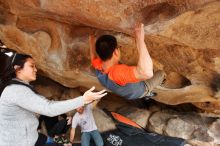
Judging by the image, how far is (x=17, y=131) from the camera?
10.1ft

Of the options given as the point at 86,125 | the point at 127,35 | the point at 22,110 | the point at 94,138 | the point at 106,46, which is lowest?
the point at 94,138

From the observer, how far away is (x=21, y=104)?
2.88 meters

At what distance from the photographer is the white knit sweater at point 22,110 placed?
9.06 ft

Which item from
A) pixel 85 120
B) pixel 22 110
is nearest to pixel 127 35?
pixel 85 120

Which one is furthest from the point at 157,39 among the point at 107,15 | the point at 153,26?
the point at 107,15

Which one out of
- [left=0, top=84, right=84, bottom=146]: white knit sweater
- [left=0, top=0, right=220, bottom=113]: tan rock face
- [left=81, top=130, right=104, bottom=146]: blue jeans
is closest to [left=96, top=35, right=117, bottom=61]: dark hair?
[left=0, top=0, right=220, bottom=113]: tan rock face

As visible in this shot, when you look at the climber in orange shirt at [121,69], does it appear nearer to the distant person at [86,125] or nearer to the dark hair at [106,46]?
the dark hair at [106,46]

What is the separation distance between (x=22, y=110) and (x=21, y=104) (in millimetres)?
154

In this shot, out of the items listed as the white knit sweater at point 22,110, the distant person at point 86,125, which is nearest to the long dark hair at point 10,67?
the white knit sweater at point 22,110

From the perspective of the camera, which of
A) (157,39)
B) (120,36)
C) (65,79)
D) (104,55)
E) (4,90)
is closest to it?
(4,90)

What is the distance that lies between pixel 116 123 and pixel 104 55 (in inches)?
92.8

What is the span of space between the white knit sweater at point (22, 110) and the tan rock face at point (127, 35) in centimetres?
128

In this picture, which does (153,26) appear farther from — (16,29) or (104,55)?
(16,29)

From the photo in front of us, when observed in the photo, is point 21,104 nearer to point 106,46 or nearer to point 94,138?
point 106,46
